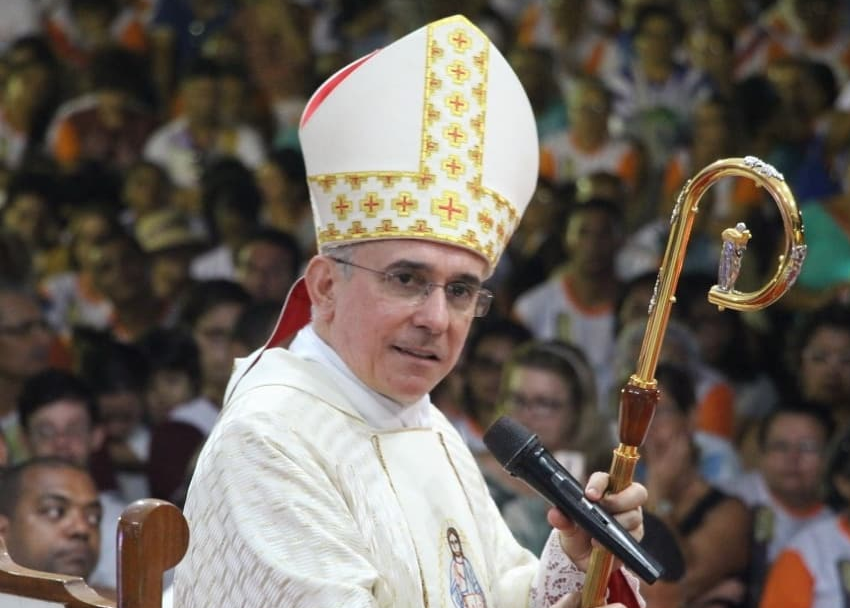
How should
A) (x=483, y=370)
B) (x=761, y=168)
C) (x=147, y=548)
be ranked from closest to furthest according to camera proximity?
(x=147, y=548), (x=761, y=168), (x=483, y=370)

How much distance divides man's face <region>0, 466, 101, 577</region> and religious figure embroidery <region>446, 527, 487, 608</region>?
7.71 feet

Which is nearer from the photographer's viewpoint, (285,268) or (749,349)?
(749,349)

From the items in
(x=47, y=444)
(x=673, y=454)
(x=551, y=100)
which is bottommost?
(x=47, y=444)

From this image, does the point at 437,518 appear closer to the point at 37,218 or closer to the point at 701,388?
the point at 701,388

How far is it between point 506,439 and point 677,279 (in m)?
0.39

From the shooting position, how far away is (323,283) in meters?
3.54

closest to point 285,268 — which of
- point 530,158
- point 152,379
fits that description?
point 152,379

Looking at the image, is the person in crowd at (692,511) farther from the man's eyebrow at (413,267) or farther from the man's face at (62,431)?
the man's eyebrow at (413,267)

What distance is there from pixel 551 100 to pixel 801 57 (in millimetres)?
1259

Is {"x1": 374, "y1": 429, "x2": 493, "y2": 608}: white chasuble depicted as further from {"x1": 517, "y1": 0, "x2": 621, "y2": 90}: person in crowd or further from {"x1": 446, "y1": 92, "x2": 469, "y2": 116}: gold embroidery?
{"x1": 517, "y1": 0, "x2": 621, "y2": 90}: person in crowd

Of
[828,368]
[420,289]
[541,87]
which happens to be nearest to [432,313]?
[420,289]

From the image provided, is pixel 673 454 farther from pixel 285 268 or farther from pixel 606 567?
pixel 606 567

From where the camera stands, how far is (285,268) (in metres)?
8.22

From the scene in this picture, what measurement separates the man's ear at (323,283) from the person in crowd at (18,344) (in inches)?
152
